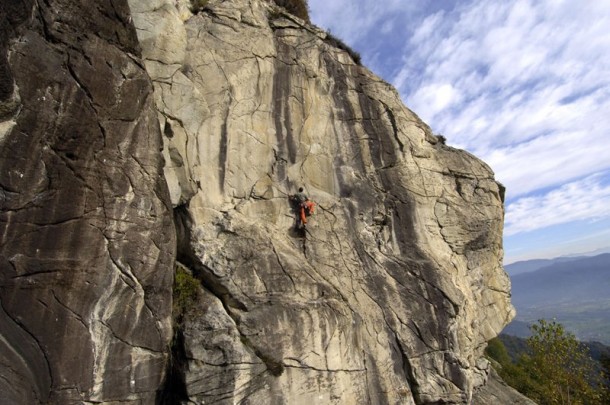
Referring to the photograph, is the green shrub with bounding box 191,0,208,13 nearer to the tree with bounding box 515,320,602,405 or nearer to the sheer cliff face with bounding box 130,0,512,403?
the sheer cliff face with bounding box 130,0,512,403

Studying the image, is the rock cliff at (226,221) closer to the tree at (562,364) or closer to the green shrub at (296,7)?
the green shrub at (296,7)

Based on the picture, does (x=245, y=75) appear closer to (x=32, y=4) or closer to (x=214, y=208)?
(x=214, y=208)

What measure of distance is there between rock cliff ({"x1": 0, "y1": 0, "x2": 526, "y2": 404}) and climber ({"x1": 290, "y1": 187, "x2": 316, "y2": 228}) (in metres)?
0.45

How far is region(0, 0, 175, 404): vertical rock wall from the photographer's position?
1232cm

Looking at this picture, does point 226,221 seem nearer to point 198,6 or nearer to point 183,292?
point 183,292

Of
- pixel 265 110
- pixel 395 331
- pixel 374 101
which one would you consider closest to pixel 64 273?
pixel 265 110

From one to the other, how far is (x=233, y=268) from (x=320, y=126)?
926 centimetres

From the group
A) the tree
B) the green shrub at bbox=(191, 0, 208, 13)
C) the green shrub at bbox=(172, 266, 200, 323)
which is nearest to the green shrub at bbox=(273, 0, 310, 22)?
the green shrub at bbox=(191, 0, 208, 13)

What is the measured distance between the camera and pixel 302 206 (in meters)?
19.5

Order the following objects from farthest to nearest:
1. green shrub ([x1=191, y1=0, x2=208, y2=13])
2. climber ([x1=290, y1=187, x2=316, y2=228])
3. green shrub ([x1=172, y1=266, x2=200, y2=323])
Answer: green shrub ([x1=191, y1=0, x2=208, y2=13]), climber ([x1=290, y1=187, x2=316, y2=228]), green shrub ([x1=172, y1=266, x2=200, y2=323])

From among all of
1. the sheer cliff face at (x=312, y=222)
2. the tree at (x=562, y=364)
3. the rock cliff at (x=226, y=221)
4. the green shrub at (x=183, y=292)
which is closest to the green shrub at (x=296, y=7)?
the sheer cliff face at (x=312, y=222)

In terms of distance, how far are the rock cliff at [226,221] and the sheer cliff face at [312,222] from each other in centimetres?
9

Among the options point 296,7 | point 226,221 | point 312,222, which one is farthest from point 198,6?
point 312,222

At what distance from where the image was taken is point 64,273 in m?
13.0
